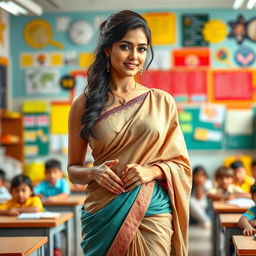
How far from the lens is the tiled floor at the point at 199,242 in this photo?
240 inches

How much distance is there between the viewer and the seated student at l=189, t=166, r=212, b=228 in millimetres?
7498

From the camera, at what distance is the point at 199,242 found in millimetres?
6684

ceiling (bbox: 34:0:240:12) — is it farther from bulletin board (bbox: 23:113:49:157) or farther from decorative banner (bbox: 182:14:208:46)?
bulletin board (bbox: 23:113:49:157)

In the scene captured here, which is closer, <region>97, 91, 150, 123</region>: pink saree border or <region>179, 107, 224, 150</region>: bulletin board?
<region>97, 91, 150, 123</region>: pink saree border

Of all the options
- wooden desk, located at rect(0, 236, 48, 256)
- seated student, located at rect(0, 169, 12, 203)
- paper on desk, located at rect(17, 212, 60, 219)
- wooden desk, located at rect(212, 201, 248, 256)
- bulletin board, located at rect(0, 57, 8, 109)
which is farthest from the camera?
bulletin board, located at rect(0, 57, 8, 109)

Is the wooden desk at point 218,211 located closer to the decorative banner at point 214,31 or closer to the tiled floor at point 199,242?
the tiled floor at point 199,242

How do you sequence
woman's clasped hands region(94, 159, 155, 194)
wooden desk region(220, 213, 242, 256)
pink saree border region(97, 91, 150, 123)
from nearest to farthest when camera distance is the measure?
woman's clasped hands region(94, 159, 155, 194) → pink saree border region(97, 91, 150, 123) → wooden desk region(220, 213, 242, 256)

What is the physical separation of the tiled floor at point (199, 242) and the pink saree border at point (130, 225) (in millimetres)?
4162

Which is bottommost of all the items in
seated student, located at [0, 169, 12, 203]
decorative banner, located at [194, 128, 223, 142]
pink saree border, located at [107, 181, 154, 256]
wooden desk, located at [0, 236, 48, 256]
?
seated student, located at [0, 169, 12, 203]

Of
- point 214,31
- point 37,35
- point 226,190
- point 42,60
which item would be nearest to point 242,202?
point 226,190

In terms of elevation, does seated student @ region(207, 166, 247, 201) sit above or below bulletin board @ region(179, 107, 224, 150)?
below

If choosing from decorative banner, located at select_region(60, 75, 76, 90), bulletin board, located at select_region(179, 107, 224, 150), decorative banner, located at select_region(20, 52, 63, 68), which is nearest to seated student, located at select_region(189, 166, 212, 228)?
bulletin board, located at select_region(179, 107, 224, 150)

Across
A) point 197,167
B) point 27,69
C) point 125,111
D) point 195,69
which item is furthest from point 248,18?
point 125,111

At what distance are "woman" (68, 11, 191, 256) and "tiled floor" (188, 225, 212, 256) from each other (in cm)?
411
